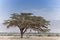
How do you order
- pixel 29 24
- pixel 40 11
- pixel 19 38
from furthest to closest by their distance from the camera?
1. pixel 29 24
2. pixel 19 38
3. pixel 40 11

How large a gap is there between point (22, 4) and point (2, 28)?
0.49 metres

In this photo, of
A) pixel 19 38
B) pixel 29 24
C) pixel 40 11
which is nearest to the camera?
pixel 40 11

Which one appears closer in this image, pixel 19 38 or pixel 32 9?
pixel 32 9

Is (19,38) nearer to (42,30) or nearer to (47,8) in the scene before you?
(42,30)

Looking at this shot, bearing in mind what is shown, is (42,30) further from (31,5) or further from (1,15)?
(1,15)

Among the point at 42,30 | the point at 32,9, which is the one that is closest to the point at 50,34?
the point at 42,30

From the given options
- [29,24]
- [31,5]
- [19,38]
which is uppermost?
[31,5]

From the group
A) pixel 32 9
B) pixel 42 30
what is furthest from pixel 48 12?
pixel 42 30

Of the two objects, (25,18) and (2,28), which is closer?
(2,28)

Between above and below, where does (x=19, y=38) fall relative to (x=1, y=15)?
below

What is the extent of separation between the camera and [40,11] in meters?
2.92

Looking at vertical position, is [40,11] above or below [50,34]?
above

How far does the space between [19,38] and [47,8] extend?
2.35 feet

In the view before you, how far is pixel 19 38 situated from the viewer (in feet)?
10.5
